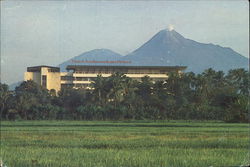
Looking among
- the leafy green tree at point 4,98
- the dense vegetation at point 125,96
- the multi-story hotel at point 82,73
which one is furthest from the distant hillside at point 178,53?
the leafy green tree at point 4,98

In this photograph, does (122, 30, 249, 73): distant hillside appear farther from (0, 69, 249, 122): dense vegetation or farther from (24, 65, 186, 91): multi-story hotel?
(0, 69, 249, 122): dense vegetation

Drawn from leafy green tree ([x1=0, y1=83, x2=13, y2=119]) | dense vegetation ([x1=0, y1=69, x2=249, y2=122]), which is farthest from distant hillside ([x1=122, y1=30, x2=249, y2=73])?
leafy green tree ([x1=0, y1=83, x2=13, y2=119])

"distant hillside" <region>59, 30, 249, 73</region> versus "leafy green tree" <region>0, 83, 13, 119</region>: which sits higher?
"distant hillside" <region>59, 30, 249, 73</region>

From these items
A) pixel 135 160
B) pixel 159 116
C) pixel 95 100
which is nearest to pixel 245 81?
pixel 159 116

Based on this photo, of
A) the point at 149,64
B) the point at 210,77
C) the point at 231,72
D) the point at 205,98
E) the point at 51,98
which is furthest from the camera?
the point at 205,98

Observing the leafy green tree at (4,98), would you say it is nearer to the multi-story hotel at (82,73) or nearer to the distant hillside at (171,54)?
the multi-story hotel at (82,73)

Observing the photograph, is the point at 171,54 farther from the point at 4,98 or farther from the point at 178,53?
the point at 4,98

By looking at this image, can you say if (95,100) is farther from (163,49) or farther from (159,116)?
(159,116)
